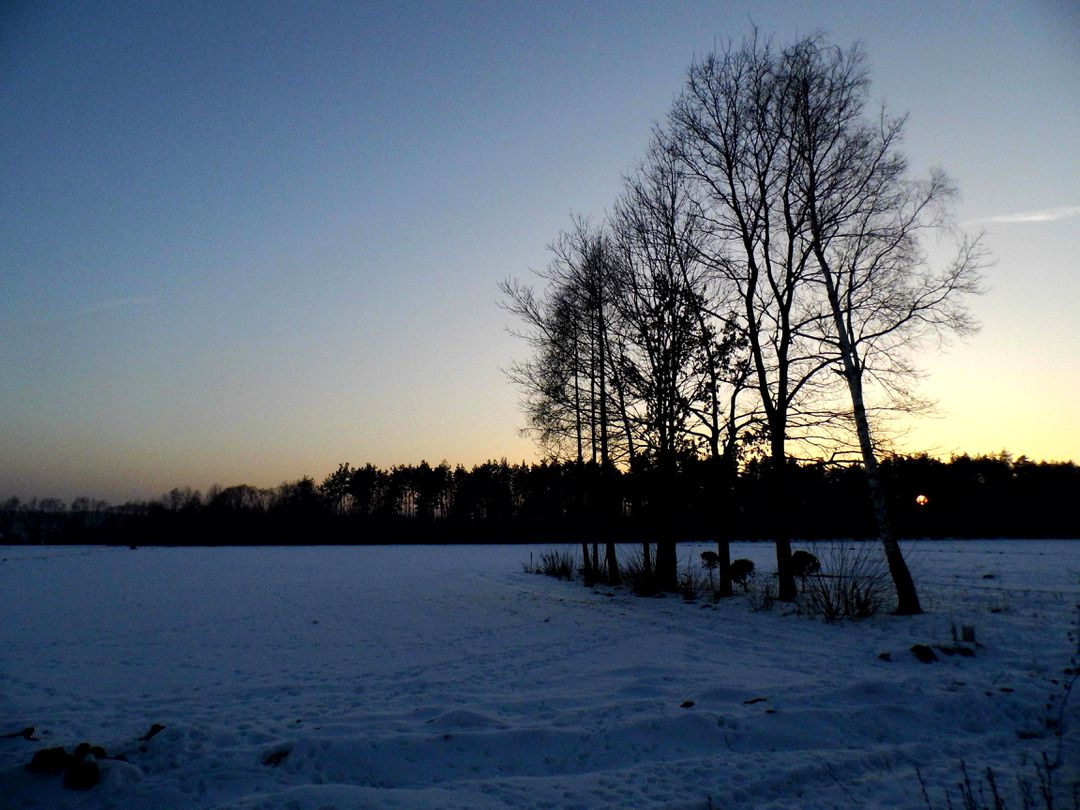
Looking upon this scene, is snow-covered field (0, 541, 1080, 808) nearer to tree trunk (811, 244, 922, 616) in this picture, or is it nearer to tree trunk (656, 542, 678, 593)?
tree trunk (811, 244, 922, 616)

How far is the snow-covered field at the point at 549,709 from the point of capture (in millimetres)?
4629

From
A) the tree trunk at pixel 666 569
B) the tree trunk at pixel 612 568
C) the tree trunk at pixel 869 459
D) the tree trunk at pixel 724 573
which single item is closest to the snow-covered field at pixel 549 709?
the tree trunk at pixel 869 459

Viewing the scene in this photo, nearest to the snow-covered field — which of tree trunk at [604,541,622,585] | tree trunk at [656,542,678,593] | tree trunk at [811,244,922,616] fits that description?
tree trunk at [811,244,922,616]

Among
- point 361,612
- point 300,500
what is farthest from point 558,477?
point 300,500

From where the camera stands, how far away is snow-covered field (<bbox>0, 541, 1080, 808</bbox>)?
4629 millimetres

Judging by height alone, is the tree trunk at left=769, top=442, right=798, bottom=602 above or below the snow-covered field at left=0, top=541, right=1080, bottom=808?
above

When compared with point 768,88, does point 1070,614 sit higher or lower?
lower

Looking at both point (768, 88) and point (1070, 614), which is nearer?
point (1070, 614)

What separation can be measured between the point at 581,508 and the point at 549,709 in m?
16.1

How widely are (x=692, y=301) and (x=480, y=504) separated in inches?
2887

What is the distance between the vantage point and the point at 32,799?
4.39 metres

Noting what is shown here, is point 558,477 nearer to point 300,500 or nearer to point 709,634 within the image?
point 709,634

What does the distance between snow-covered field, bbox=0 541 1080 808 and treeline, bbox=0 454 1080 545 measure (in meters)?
3.82

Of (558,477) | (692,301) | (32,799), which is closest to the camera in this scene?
(32,799)
